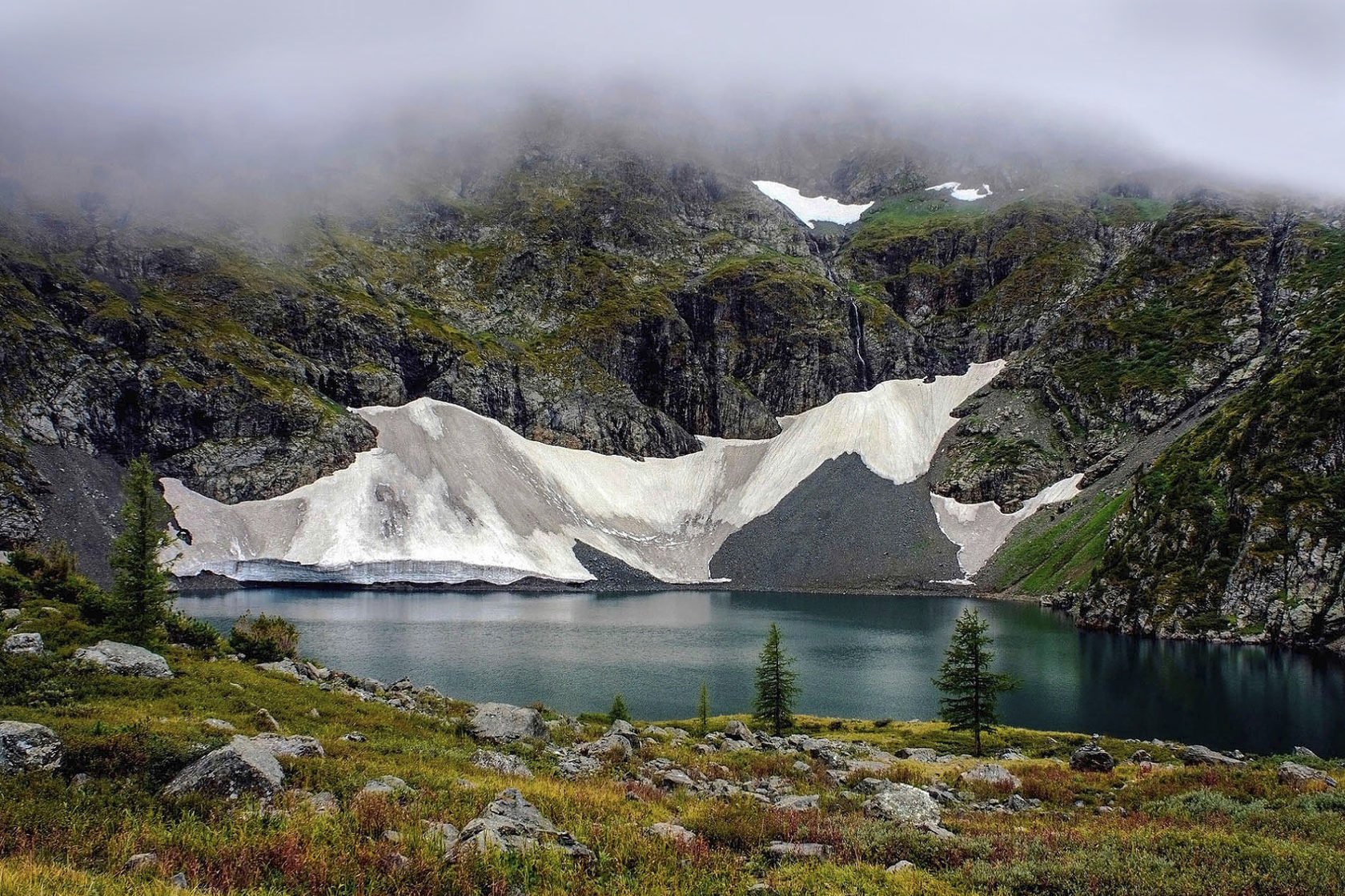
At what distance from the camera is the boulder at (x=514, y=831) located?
326 inches

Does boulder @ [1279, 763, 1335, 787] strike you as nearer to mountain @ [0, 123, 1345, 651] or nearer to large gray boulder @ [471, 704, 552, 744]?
large gray boulder @ [471, 704, 552, 744]

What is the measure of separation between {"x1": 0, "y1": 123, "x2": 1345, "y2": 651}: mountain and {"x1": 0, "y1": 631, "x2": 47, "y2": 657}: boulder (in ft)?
316

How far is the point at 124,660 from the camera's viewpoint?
59.5 feet

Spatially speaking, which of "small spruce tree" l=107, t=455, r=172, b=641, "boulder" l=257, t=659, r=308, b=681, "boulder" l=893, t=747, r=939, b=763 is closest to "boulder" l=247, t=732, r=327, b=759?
"small spruce tree" l=107, t=455, r=172, b=641

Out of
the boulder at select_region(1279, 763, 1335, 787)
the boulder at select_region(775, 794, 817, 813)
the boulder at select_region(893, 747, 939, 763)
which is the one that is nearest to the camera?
the boulder at select_region(775, 794, 817, 813)

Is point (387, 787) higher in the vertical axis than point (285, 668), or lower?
higher

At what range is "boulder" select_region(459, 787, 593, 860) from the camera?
27.2ft

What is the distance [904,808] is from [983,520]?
5259 inches

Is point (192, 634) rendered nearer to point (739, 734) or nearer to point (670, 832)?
point (739, 734)

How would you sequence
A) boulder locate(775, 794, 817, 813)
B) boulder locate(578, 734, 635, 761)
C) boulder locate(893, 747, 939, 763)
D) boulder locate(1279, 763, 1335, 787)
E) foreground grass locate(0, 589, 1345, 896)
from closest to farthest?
foreground grass locate(0, 589, 1345, 896) → boulder locate(775, 794, 817, 813) → boulder locate(1279, 763, 1335, 787) → boulder locate(578, 734, 635, 761) → boulder locate(893, 747, 939, 763)

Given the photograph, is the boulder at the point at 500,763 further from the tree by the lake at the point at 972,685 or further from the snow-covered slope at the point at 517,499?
the snow-covered slope at the point at 517,499

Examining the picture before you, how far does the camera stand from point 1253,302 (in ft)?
456

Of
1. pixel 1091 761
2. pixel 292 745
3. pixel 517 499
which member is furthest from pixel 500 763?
pixel 517 499

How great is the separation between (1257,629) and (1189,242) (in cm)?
12044
